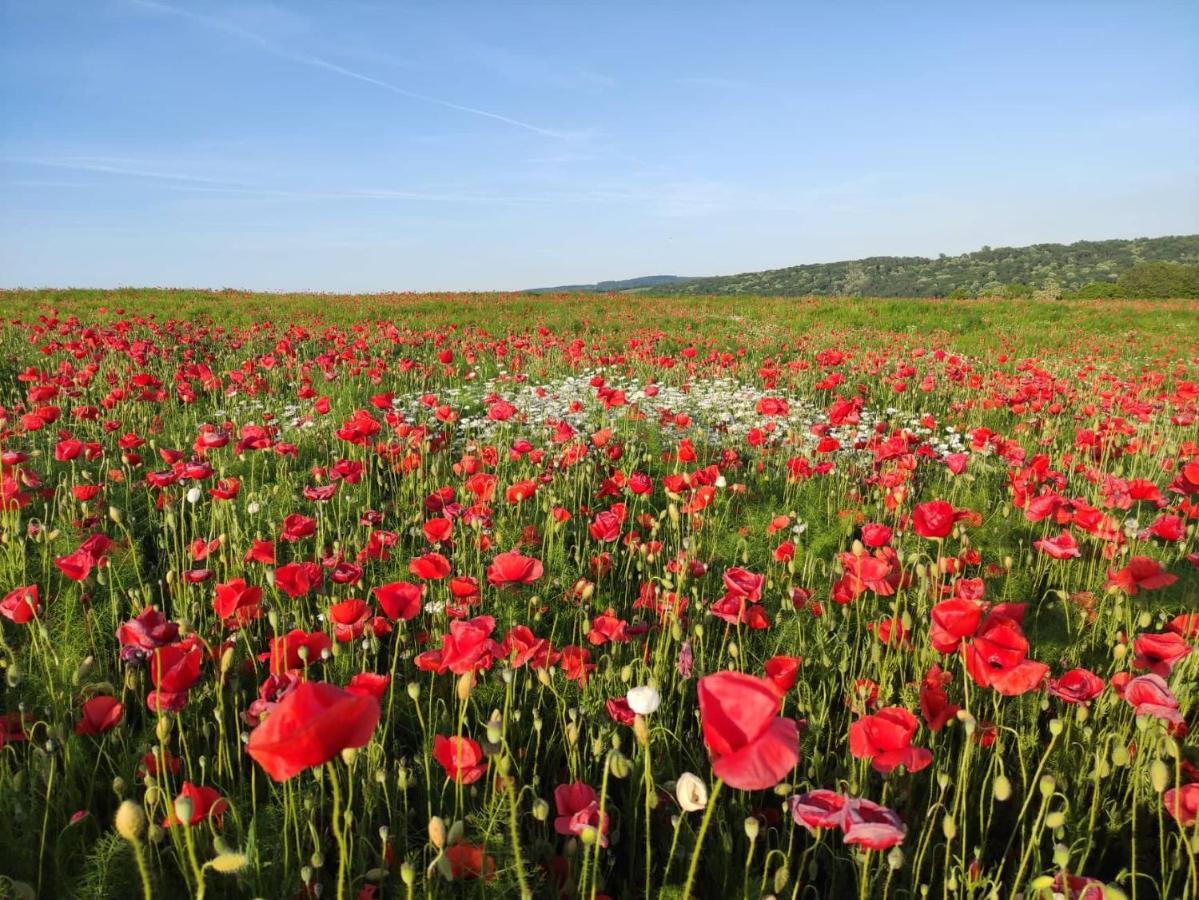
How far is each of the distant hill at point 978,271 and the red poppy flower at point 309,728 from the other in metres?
56.7

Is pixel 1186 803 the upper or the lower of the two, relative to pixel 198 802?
lower

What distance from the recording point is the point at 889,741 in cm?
166

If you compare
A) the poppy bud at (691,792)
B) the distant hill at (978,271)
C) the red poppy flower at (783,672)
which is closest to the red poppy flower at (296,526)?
the red poppy flower at (783,672)

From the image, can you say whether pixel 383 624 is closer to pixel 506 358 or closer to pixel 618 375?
pixel 618 375

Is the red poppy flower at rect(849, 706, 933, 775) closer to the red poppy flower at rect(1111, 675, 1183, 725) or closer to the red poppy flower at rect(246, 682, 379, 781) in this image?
the red poppy flower at rect(1111, 675, 1183, 725)

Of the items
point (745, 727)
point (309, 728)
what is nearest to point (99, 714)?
point (309, 728)

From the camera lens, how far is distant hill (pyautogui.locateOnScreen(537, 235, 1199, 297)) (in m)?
58.8

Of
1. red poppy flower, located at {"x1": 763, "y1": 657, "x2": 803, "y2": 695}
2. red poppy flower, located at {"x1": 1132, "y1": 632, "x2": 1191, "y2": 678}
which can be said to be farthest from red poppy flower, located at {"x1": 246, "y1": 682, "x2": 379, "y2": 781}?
red poppy flower, located at {"x1": 1132, "y1": 632, "x2": 1191, "y2": 678}

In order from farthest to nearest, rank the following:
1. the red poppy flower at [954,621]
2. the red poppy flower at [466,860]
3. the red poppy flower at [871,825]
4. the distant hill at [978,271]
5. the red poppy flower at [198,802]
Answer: the distant hill at [978,271] < the red poppy flower at [954,621] < the red poppy flower at [466,860] < the red poppy flower at [198,802] < the red poppy flower at [871,825]

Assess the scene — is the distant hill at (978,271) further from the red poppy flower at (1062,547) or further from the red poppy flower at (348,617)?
the red poppy flower at (348,617)

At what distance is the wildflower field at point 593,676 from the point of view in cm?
164

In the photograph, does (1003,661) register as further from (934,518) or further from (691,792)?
(691,792)

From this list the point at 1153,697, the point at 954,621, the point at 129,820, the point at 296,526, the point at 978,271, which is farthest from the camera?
the point at 978,271

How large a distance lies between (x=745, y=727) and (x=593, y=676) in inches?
59.7
